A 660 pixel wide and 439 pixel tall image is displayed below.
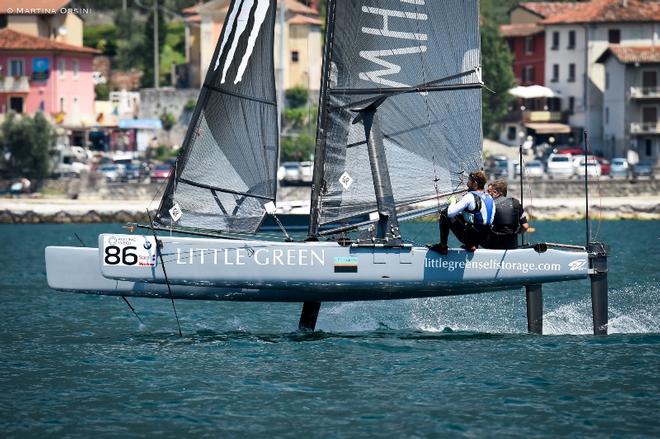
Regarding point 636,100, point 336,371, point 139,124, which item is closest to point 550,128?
point 636,100

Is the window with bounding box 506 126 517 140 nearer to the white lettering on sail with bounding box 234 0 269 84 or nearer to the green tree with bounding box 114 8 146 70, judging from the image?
the green tree with bounding box 114 8 146 70

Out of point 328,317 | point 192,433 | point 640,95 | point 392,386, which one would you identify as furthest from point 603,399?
point 640,95

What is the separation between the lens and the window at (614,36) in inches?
2916

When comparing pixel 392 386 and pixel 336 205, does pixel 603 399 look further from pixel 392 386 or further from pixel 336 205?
pixel 336 205

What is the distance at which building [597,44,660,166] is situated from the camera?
228 feet

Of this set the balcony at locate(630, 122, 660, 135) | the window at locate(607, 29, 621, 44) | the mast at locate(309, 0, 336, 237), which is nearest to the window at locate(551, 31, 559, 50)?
the window at locate(607, 29, 621, 44)

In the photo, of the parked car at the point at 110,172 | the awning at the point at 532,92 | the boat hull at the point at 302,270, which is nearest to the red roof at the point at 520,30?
the awning at the point at 532,92

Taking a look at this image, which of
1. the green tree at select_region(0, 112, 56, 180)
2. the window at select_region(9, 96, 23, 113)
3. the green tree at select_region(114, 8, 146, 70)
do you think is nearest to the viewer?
the green tree at select_region(0, 112, 56, 180)

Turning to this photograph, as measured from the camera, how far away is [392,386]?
1739 centimetres

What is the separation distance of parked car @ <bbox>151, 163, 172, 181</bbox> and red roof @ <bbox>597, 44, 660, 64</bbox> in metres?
22.1

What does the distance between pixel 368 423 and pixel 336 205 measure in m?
5.55

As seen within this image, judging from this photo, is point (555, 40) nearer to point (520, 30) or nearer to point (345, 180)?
point (520, 30)

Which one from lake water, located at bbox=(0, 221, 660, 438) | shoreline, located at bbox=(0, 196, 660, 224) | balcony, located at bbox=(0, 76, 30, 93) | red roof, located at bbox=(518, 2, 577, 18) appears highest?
red roof, located at bbox=(518, 2, 577, 18)

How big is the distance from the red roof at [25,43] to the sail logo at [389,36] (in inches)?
2021
